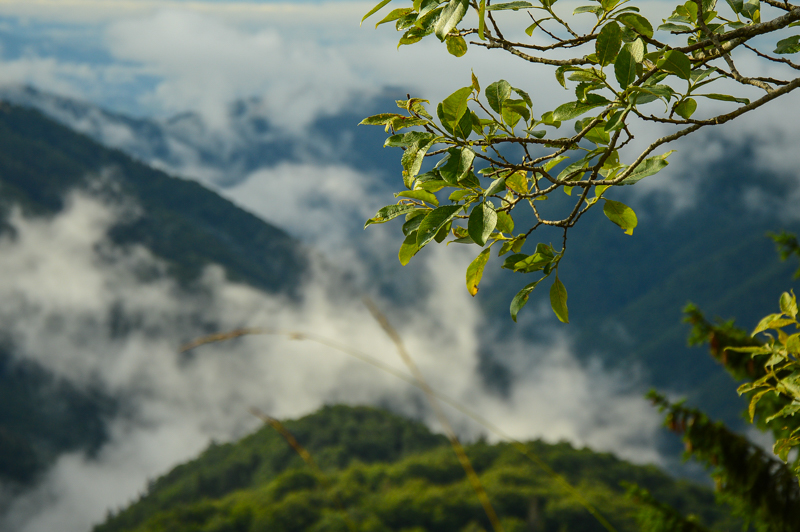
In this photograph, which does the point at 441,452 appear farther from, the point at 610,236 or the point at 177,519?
the point at 610,236

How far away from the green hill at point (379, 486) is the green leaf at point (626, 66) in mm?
30935

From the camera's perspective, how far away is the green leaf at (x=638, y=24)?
1320 millimetres

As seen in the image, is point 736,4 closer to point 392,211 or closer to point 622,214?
point 622,214

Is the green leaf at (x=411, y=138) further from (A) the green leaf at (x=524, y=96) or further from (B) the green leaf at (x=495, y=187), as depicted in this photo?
(A) the green leaf at (x=524, y=96)

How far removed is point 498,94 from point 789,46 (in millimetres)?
782

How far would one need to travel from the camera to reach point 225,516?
140 ft

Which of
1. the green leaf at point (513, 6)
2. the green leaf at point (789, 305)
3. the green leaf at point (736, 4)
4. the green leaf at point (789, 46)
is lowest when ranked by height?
the green leaf at point (789, 305)

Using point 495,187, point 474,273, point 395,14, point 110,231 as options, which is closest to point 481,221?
point 495,187

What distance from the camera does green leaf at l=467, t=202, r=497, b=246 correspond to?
1156 mm

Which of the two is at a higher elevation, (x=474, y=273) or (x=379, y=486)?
(x=379, y=486)

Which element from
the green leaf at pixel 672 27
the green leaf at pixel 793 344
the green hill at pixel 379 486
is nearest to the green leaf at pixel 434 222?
the green leaf at pixel 672 27

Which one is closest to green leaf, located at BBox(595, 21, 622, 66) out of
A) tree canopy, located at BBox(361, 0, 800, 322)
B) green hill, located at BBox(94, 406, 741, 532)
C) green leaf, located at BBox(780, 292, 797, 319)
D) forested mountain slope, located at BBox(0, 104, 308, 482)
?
tree canopy, located at BBox(361, 0, 800, 322)

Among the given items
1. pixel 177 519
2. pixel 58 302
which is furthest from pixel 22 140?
pixel 177 519

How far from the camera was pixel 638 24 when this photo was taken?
1.33m
